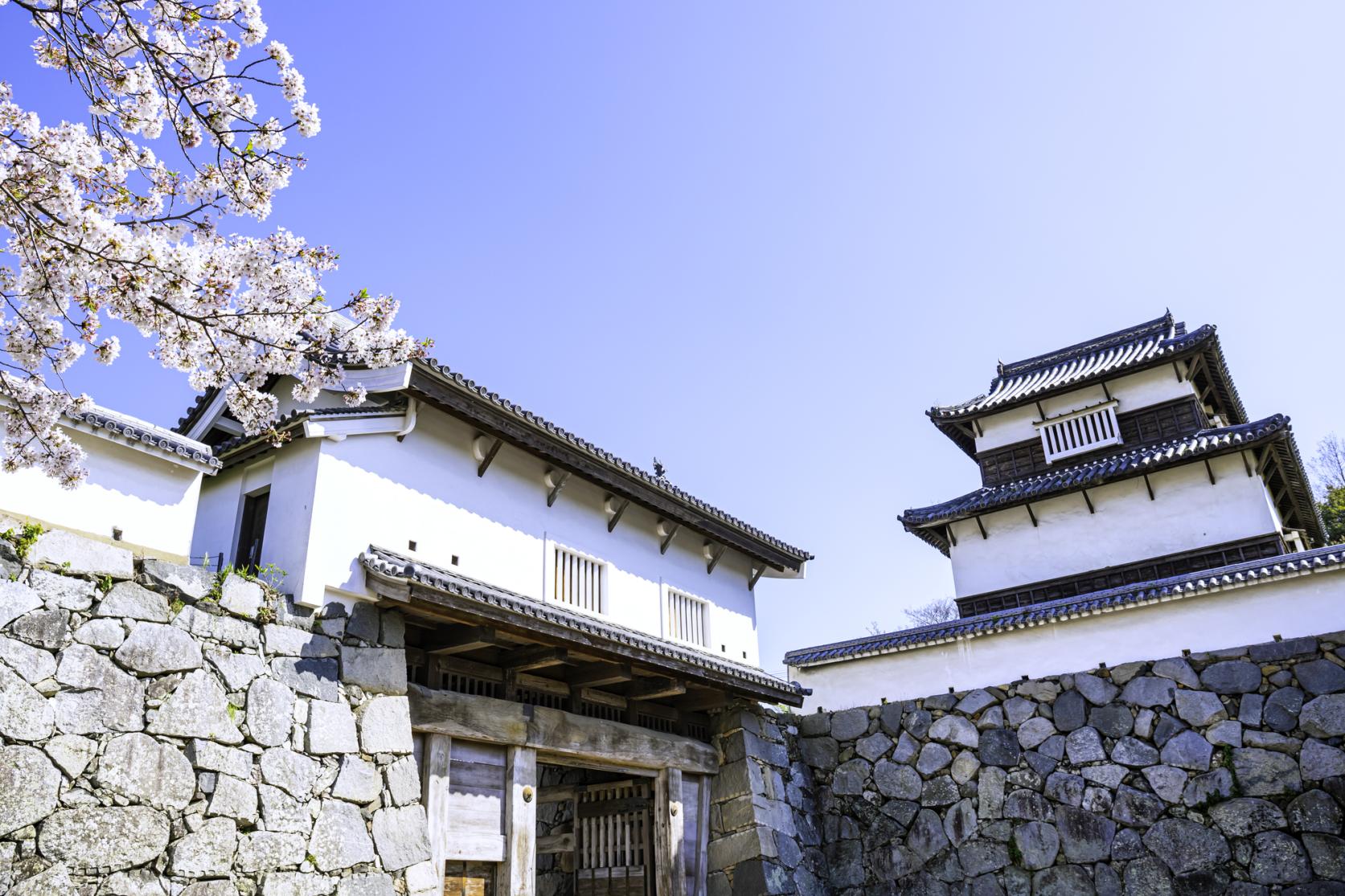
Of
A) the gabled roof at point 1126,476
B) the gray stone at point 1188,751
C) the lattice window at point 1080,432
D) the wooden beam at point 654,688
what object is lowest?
the gray stone at point 1188,751

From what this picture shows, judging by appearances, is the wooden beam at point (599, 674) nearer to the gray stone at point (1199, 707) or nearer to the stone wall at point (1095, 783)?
the stone wall at point (1095, 783)

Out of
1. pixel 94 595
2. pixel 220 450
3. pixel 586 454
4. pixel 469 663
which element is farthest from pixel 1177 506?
pixel 94 595

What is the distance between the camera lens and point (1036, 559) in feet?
57.7

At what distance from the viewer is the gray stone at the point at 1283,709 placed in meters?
11.4

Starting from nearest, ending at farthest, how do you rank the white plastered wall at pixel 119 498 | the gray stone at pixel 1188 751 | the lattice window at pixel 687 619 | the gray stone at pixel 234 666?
the white plastered wall at pixel 119 498 < the gray stone at pixel 234 666 < the gray stone at pixel 1188 751 < the lattice window at pixel 687 619

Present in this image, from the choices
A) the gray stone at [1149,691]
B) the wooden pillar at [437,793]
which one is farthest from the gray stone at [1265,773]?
the wooden pillar at [437,793]

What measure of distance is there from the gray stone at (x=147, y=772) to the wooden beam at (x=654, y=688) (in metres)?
5.66

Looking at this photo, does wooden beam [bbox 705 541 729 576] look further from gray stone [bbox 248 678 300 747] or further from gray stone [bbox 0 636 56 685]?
gray stone [bbox 0 636 56 685]

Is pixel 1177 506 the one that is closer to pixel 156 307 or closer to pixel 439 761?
pixel 439 761

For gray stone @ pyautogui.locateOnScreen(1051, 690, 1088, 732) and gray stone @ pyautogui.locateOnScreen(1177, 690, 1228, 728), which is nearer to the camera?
gray stone @ pyautogui.locateOnScreen(1177, 690, 1228, 728)

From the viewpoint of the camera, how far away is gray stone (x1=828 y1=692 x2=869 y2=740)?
14523mm

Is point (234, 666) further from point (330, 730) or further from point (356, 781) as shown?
point (356, 781)

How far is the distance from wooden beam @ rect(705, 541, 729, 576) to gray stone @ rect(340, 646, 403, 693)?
6632 millimetres

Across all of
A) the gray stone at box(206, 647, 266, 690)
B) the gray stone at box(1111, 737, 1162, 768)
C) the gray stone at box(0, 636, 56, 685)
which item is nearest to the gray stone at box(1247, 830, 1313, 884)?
the gray stone at box(1111, 737, 1162, 768)
